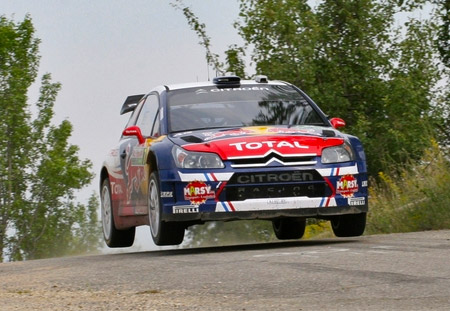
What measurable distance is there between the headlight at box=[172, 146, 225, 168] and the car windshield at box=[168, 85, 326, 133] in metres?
0.87

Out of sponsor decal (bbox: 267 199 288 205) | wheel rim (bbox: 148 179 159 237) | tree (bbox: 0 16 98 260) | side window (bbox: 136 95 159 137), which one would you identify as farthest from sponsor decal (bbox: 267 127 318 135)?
tree (bbox: 0 16 98 260)

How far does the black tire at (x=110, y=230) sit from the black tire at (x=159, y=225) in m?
2.02

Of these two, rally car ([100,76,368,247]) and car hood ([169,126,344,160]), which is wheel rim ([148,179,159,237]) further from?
car hood ([169,126,344,160])

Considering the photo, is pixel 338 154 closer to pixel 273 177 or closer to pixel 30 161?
pixel 273 177

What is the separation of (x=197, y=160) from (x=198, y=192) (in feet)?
0.93

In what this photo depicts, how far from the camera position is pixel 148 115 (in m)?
13.2

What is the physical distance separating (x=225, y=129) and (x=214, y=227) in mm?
13600

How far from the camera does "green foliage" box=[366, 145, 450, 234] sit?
1388 centimetres

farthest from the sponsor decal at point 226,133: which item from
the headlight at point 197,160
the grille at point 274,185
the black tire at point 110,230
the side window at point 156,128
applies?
the black tire at point 110,230

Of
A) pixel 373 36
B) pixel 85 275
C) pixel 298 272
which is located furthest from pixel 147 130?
pixel 373 36

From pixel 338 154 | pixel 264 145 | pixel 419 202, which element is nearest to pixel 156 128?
pixel 264 145

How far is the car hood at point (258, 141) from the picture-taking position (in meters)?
11.0

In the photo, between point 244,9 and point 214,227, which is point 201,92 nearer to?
point 214,227

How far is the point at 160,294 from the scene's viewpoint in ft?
25.3
